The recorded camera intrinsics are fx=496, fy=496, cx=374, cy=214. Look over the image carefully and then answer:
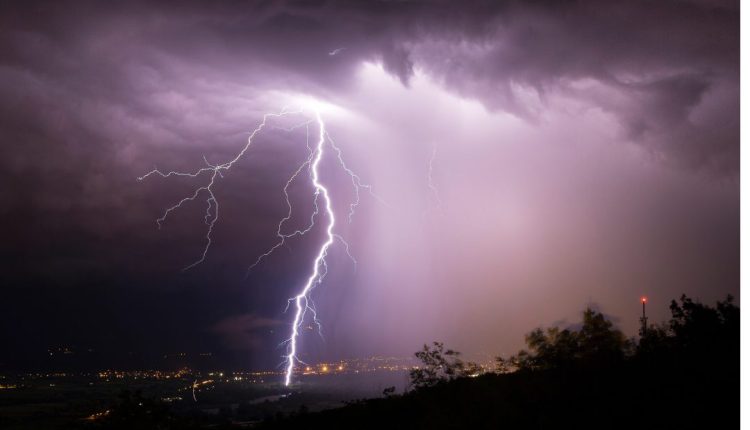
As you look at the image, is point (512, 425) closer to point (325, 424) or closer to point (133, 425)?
point (325, 424)

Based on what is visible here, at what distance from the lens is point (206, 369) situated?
128 meters

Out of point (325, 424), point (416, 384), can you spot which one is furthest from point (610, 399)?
point (416, 384)

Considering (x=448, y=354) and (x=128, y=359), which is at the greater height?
(x=448, y=354)

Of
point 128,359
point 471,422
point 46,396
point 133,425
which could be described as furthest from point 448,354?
point 128,359

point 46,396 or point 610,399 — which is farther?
point 46,396

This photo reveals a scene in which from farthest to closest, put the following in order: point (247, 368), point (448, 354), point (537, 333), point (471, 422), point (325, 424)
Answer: point (247, 368), point (537, 333), point (448, 354), point (325, 424), point (471, 422)

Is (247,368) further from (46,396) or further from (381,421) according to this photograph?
(381,421)

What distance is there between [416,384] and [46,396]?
7040 centimetres
